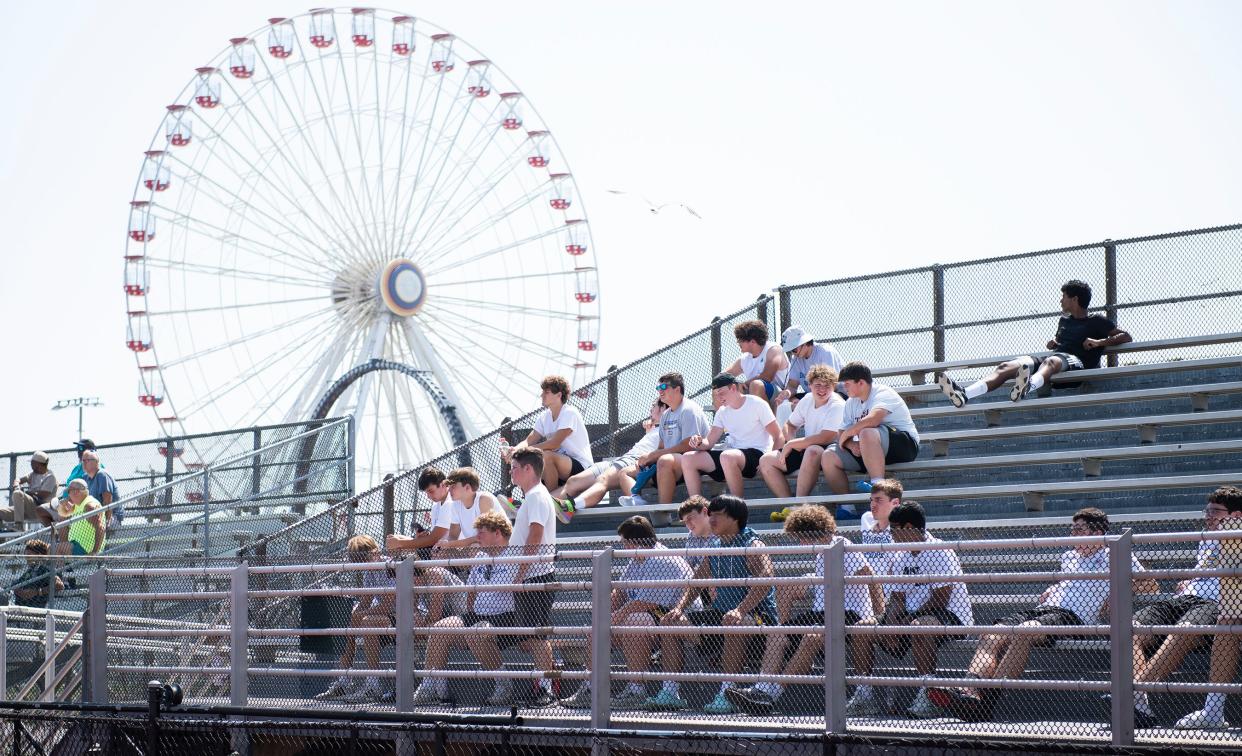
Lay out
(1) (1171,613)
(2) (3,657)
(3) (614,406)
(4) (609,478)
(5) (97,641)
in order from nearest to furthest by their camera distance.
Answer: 1. (1) (1171,613)
2. (5) (97,641)
3. (2) (3,657)
4. (4) (609,478)
5. (3) (614,406)

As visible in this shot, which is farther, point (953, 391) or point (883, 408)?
point (953, 391)

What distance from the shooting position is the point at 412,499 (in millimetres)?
11844

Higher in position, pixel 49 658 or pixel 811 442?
pixel 811 442

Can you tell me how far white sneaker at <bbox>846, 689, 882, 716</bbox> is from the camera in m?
6.77

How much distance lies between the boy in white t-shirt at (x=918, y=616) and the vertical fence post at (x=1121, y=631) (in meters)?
0.72

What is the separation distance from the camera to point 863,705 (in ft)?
22.3

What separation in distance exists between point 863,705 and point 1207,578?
5.01 feet

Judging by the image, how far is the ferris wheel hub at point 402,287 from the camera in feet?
93.0

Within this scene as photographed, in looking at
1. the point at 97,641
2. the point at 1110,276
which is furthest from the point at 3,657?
the point at 1110,276

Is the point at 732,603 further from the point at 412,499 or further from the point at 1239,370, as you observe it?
the point at 1239,370

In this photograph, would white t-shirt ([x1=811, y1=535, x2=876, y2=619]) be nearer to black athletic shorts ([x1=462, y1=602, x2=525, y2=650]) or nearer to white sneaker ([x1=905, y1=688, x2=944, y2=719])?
white sneaker ([x1=905, y1=688, x2=944, y2=719])

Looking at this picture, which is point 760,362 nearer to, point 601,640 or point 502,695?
point 502,695

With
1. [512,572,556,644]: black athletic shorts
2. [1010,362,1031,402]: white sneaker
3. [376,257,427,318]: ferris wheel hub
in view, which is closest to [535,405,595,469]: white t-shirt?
[1010,362,1031,402]: white sneaker

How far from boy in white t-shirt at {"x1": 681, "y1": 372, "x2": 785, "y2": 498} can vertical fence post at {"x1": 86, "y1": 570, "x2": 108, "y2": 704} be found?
3977 mm
